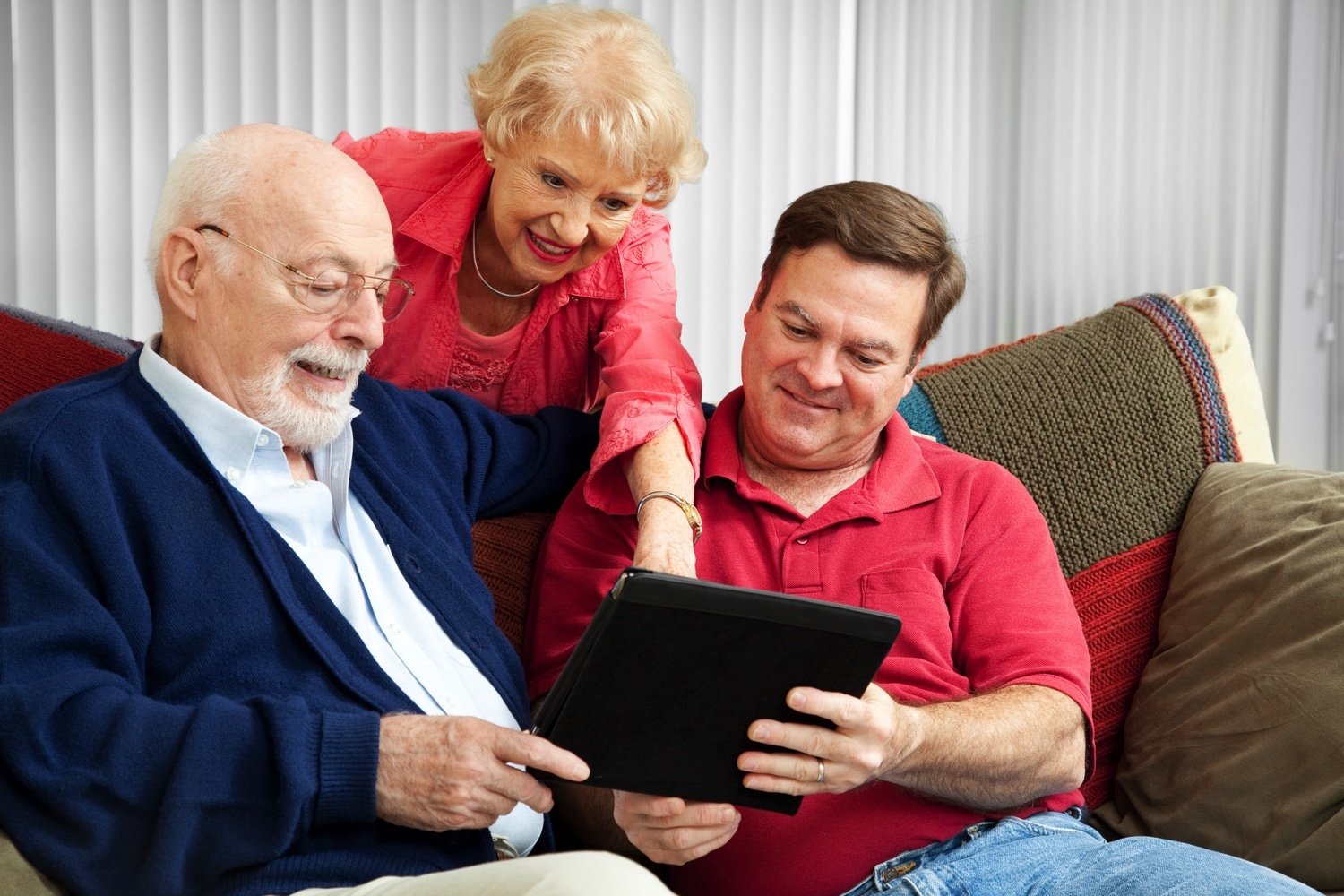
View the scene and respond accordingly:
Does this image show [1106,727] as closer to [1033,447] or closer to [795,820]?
[1033,447]

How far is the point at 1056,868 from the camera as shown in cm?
154

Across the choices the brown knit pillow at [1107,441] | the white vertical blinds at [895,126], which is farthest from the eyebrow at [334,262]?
the white vertical blinds at [895,126]

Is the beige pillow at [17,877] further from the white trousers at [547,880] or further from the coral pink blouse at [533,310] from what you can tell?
the coral pink blouse at [533,310]

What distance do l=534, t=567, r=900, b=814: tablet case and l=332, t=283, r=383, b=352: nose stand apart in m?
0.54

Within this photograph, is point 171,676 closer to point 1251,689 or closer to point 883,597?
point 883,597

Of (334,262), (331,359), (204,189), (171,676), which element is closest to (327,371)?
(331,359)

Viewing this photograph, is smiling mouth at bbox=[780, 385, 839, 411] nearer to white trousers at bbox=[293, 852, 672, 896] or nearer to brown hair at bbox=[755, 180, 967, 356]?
brown hair at bbox=[755, 180, 967, 356]

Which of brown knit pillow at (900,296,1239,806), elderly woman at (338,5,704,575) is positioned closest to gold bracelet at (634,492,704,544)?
elderly woman at (338,5,704,575)

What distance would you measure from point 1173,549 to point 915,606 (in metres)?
0.59

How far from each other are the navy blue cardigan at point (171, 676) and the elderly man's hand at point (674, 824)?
18 cm

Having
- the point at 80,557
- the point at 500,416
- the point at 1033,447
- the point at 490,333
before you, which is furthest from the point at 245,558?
the point at 1033,447

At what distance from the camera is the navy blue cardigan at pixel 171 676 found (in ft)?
4.07

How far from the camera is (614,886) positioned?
113 centimetres

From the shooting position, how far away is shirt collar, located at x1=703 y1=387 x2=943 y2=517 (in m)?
1.77
